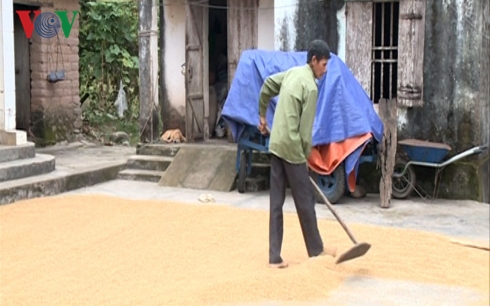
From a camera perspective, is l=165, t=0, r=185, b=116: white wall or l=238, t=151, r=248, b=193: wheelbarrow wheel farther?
l=165, t=0, r=185, b=116: white wall

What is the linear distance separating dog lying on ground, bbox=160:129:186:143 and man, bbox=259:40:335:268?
615cm

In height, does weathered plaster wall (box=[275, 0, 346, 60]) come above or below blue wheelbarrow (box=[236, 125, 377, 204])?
above

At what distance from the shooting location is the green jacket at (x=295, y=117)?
609 cm

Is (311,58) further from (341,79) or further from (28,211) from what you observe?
(28,211)

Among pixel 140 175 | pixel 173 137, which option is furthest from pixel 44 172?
pixel 173 137

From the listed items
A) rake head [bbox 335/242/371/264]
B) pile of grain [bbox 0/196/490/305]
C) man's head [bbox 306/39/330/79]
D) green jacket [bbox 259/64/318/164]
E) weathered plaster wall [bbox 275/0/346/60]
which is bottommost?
pile of grain [bbox 0/196/490/305]

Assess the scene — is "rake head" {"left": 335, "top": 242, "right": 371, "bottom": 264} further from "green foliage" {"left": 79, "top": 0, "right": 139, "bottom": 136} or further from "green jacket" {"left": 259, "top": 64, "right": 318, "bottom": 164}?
"green foliage" {"left": 79, "top": 0, "right": 139, "bottom": 136}

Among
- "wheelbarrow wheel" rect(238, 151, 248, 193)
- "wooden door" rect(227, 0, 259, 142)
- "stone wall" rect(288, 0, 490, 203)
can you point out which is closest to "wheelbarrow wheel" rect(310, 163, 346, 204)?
"wheelbarrow wheel" rect(238, 151, 248, 193)

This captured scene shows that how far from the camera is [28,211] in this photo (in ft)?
28.9

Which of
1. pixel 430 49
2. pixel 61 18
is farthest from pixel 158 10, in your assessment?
pixel 430 49

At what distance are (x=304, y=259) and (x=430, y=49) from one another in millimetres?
4625

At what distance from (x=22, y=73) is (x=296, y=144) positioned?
370 inches

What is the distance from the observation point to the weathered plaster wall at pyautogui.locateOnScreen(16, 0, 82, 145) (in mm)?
13773

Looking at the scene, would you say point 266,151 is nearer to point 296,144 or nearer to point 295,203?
point 295,203
